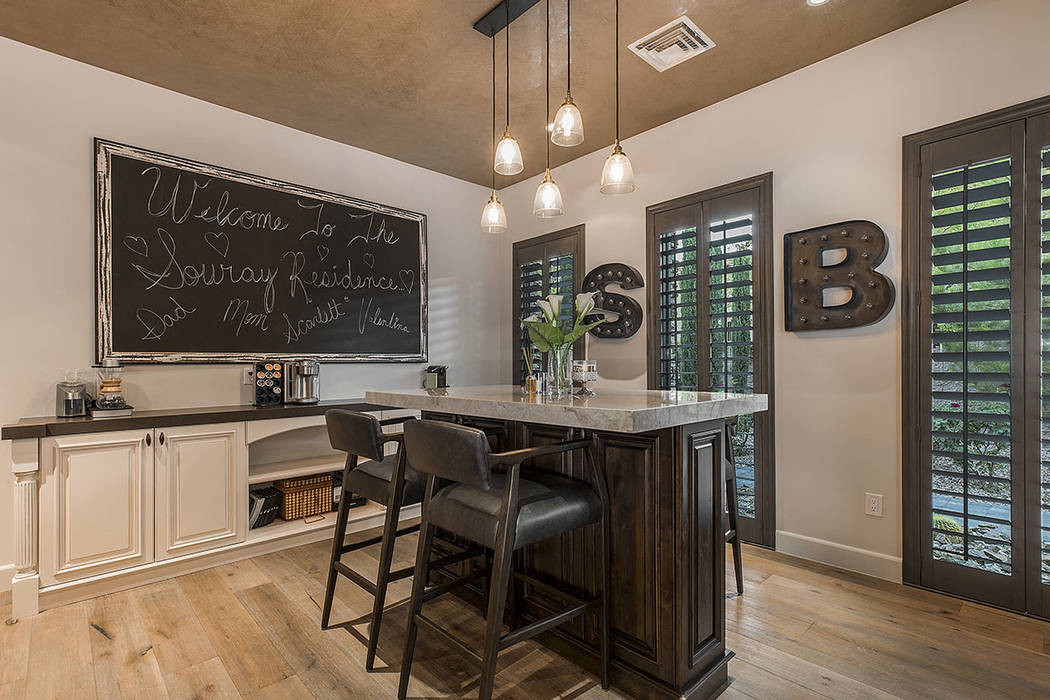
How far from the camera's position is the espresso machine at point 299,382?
11.1 feet

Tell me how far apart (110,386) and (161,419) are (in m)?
0.36

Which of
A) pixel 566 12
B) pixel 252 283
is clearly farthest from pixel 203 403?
pixel 566 12

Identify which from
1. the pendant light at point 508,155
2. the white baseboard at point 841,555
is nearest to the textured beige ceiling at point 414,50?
the pendant light at point 508,155

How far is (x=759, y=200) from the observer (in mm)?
3113

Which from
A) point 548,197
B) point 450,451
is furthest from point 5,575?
point 548,197

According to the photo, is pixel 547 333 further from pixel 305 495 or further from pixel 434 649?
pixel 305 495

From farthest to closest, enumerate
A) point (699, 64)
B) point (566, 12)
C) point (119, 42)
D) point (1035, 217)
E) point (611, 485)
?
1. point (699, 64)
2. point (119, 42)
3. point (566, 12)
4. point (1035, 217)
5. point (611, 485)

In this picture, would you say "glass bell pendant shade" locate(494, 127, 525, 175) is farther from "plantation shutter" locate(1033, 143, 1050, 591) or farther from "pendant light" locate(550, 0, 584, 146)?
"plantation shutter" locate(1033, 143, 1050, 591)

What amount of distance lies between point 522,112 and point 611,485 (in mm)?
2625

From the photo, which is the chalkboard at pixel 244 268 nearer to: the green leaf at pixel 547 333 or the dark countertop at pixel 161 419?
the dark countertop at pixel 161 419

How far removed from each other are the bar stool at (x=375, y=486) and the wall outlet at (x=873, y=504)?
2016 millimetres

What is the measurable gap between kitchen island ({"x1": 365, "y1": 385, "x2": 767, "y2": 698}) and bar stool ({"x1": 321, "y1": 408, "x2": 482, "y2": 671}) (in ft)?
1.20

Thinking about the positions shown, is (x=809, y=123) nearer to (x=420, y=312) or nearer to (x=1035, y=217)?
(x=1035, y=217)

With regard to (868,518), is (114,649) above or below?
below
